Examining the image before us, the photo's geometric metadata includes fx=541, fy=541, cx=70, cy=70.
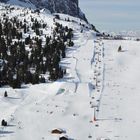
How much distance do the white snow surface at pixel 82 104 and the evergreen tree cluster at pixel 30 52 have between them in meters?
2.75

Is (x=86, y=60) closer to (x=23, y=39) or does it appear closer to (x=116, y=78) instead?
(x=116, y=78)

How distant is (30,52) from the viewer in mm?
114750

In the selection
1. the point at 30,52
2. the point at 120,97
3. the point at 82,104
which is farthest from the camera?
the point at 30,52

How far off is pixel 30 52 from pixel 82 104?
40.1m

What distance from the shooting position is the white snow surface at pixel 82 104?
63.8 meters

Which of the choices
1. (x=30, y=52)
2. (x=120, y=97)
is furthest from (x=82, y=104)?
(x=30, y=52)

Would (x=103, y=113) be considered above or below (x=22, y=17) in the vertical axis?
below

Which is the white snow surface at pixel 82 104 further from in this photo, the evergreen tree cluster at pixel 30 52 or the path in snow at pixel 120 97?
the evergreen tree cluster at pixel 30 52

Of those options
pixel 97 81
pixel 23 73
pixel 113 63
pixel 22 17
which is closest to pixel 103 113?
pixel 97 81

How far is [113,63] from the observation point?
109938 mm

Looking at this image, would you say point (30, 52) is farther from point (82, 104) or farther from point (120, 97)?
point (82, 104)

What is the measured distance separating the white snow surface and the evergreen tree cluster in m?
2.75

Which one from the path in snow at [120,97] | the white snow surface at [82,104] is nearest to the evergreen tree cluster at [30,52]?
the white snow surface at [82,104]

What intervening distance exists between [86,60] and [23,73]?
19.6 m
